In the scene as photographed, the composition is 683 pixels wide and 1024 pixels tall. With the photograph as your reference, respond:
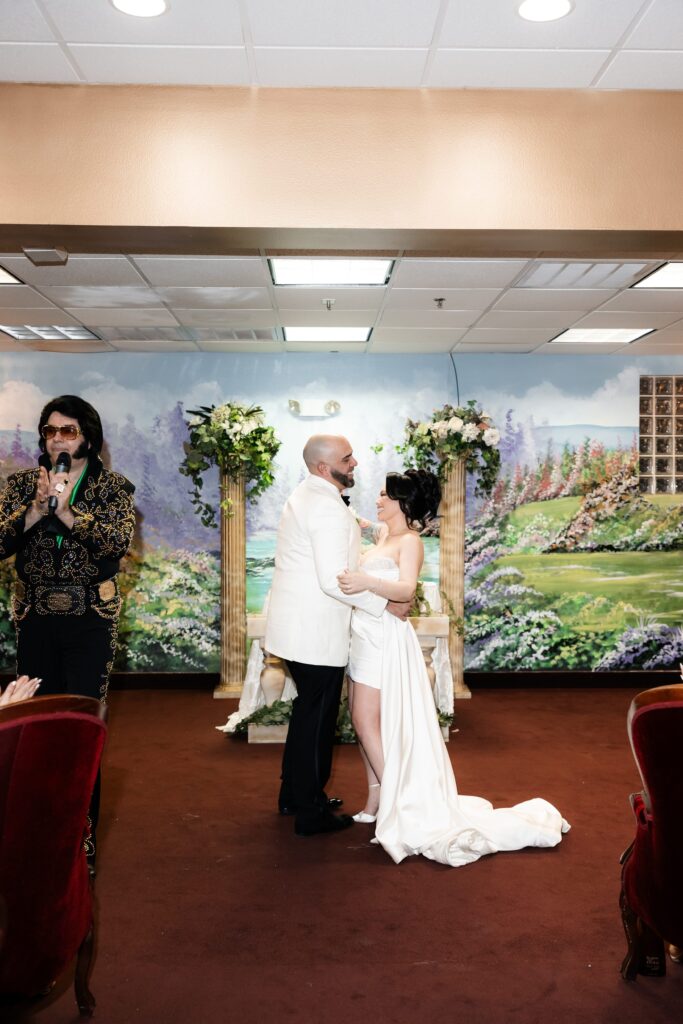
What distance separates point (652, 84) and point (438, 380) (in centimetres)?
474

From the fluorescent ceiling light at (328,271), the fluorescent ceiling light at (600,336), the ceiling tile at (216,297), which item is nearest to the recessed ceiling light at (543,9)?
the fluorescent ceiling light at (328,271)

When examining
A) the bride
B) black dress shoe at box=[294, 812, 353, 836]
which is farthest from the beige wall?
black dress shoe at box=[294, 812, 353, 836]

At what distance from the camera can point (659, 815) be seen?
2.32 m

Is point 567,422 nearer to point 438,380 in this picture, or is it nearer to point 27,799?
point 438,380

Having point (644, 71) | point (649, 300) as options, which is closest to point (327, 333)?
point (649, 300)

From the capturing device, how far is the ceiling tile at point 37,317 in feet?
20.2

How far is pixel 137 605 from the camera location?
25.3 ft

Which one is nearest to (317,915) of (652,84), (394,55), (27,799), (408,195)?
(27,799)

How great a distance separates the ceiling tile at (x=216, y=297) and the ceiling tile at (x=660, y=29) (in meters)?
3.11

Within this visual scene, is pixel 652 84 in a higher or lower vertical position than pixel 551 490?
higher

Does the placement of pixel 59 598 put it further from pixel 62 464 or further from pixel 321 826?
pixel 321 826

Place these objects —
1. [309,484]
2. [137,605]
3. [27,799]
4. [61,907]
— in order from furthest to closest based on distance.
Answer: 1. [137,605]
2. [309,484]
3. [61,907]
4. [27,799]

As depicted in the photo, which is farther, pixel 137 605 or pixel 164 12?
pixel 137 605

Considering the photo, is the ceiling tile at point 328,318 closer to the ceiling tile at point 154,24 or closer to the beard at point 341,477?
the beard at point 341,477
